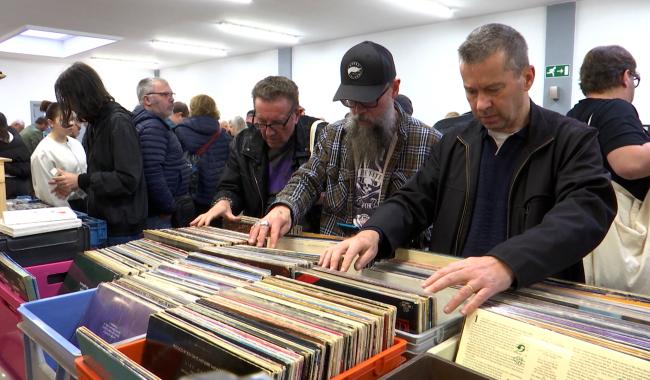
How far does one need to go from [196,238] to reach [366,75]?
2.98 feet

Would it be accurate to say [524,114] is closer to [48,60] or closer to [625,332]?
[625,332]

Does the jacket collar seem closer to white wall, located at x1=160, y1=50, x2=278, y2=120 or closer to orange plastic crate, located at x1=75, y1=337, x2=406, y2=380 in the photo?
orange plastic crate, located at x1=75, y1=337, x2=406, y2=380

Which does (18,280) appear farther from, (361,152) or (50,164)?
Result: (50,164)

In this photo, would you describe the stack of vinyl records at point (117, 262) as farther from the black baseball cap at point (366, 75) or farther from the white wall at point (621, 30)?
the white wall at point (621, 30)

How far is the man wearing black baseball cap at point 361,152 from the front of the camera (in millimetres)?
1858

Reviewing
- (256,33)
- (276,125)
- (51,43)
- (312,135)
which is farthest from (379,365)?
(51,43)

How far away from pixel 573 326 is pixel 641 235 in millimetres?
1356

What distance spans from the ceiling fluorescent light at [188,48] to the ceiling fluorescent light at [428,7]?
5804 mm

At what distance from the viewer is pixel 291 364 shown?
2.17 ft

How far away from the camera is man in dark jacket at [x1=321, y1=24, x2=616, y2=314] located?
1056 mm

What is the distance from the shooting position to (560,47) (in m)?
7.41

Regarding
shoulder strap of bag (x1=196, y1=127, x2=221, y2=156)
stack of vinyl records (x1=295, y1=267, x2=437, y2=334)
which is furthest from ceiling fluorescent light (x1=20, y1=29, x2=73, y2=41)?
stack of vinyl records (x1=295, y1=267, x2=437, y2=334)

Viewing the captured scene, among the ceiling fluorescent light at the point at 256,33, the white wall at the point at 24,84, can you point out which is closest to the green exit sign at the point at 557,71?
the ceiling fluorescent light at the point at 256,33

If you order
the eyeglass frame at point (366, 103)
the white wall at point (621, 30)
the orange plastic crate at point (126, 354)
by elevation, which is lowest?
the orange plastic crate at point (126, 354)
